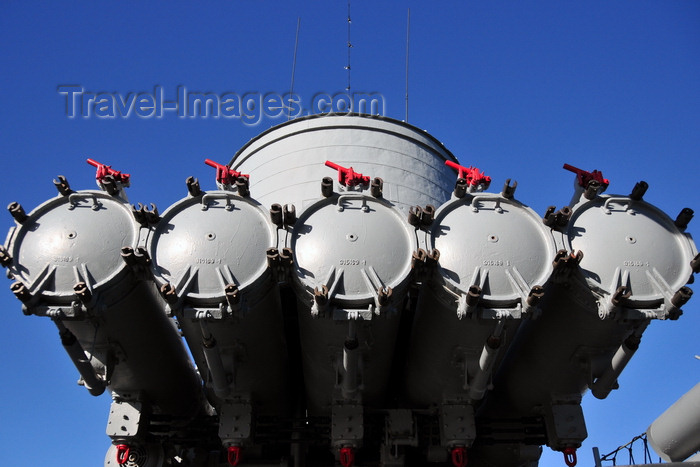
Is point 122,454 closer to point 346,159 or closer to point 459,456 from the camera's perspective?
point 459,456

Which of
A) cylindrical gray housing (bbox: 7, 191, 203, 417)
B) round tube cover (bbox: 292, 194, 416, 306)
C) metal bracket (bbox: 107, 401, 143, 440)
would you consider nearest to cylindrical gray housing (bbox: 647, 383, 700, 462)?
round tube cover (bbox: 292, 194, 416, 306)

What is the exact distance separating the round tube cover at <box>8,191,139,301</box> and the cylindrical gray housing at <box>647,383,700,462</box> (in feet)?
24.3

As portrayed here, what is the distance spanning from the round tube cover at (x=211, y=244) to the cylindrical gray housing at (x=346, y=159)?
1.84 metres

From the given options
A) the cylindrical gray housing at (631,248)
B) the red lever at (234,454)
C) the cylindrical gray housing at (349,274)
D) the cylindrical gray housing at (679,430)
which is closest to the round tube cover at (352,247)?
the cylindrical gray housing at (349,274)

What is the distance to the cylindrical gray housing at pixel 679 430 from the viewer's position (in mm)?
8656

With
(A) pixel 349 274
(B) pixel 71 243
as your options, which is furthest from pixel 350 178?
(B) pixel 71 243

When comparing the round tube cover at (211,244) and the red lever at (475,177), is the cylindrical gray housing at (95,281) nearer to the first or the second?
the round tube cover at (211,244)

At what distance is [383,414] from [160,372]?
2.83m

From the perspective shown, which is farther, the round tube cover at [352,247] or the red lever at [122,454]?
the red lever at [122,454]

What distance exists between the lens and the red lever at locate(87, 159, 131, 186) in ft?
23.2

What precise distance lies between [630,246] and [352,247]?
2870mm

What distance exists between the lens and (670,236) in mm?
6859

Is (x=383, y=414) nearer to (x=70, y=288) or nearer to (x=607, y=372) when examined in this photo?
(x=607, y=372)

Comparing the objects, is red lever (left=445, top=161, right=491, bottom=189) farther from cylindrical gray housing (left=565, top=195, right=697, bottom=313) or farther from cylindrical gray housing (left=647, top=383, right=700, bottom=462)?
cylindrical gray housing (left=647, top=383, right=700, bottom=462)
